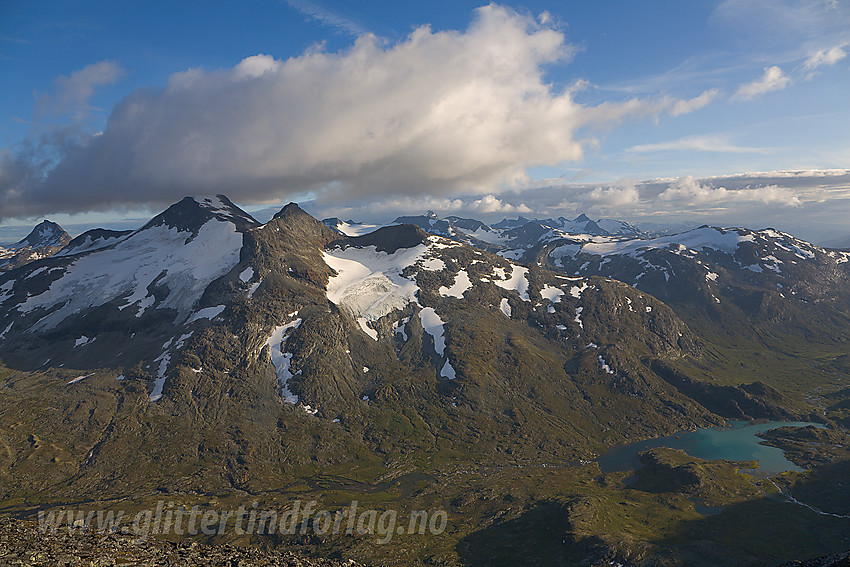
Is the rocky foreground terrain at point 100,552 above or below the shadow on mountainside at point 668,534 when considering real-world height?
above

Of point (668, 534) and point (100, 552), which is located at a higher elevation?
point (100, 552)

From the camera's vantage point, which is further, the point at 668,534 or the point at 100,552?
the point at 668,534

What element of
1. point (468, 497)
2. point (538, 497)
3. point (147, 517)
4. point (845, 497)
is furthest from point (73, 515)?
point (845, 497)

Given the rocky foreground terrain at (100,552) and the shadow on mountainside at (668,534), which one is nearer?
the rocky foreground terrain at (100,552)

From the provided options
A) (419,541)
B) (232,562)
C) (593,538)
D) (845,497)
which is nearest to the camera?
(232,562)

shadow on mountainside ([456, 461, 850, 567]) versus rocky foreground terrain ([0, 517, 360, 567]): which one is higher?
rocky foreground terrain ([0, 517, 360, 567])

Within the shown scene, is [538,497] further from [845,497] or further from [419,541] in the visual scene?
[845,497]

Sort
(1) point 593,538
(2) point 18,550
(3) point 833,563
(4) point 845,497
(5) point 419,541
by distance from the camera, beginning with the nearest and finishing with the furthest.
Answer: (3) point 833,563
(2) point 18,550
(1) point 593,538
(5) point 419,541
(4) point 845,497

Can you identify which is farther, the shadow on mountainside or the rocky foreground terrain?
the shadow on mountainside
